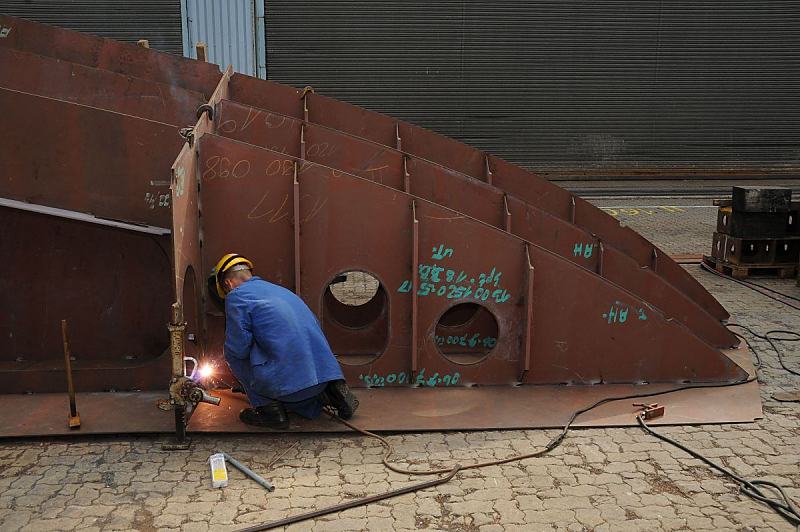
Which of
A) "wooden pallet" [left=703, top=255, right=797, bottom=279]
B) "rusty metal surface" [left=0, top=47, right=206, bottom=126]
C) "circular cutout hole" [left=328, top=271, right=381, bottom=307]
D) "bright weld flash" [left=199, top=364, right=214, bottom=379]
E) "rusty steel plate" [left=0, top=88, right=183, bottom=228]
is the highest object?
"rusty metal surface" [left=0, top=47, right=206, bottom=126]

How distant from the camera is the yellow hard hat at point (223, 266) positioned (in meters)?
5.33

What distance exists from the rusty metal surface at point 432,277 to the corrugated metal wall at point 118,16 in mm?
13231

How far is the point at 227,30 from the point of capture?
17453mm

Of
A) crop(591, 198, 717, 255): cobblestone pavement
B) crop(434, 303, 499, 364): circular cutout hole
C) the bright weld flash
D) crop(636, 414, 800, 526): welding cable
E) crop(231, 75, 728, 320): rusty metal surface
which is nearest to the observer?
crop(636, 414, 800, 526): welding cable

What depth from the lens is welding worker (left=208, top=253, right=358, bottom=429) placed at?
5.10 m

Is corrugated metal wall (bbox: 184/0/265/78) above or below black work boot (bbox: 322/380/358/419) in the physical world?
above

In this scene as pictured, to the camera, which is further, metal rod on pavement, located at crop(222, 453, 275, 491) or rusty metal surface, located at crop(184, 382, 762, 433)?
rusty metal surface, located at crop(184, 382, 762, 433)

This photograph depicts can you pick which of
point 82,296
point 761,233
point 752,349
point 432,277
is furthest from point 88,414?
point 761,233

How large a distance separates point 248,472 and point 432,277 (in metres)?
2.11

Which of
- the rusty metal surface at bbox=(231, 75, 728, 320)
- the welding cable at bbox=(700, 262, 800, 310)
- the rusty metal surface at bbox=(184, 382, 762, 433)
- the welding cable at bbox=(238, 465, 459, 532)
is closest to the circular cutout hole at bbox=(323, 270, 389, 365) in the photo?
the rusty metal surface at bbox=(184, 382, 762, 433)

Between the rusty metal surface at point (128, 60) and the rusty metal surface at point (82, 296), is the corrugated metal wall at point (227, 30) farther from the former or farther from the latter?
the rusty metal surface at point (82, 296)

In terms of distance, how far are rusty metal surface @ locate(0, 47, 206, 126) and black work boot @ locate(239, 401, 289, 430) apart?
3.07 metres

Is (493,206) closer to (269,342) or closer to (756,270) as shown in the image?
(269,342)

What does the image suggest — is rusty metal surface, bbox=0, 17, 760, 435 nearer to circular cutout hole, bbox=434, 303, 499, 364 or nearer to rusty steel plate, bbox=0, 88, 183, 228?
rusty steel plate, bbox=0, 88, 183, 228
